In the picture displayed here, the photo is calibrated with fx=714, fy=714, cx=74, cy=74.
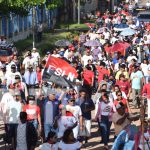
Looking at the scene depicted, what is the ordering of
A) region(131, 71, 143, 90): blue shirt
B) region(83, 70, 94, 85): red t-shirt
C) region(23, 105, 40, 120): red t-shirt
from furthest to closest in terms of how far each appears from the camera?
region(83, 70, 94, 85): red t-shirt < region(131, 71, 143, 90): blue shirt < region(23, 105, 40, 120): red t-shirt

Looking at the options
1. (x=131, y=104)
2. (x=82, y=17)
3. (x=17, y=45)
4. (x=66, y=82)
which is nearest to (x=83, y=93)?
(x=66, y=82)

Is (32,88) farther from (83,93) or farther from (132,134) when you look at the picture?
(132,134)

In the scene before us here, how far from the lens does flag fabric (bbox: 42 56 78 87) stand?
664 inches

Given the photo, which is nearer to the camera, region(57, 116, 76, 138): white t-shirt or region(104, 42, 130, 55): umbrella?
region(57, 116, 76, 138): white t-shirt

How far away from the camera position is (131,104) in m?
22.8

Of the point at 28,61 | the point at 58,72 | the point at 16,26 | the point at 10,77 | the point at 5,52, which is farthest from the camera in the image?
the point at 16,26

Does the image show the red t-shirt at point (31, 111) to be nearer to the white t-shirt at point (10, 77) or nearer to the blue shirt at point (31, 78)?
the white t-shirt at point (10, 77)

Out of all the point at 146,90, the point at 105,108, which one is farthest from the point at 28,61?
the point at 105,108

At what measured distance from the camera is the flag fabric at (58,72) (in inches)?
664

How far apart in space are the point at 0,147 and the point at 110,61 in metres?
12.0

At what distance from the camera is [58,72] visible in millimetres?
16922

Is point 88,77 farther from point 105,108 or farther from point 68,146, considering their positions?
point 68,146

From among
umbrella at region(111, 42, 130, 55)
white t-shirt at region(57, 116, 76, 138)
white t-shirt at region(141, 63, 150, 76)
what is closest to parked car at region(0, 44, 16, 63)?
umbrella at region(111, 42, 130, 55)

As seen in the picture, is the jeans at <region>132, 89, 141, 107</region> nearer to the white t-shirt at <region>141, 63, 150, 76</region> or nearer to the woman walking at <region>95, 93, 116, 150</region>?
the white t-shirt at <region>141, 63, 150, 76</region>
